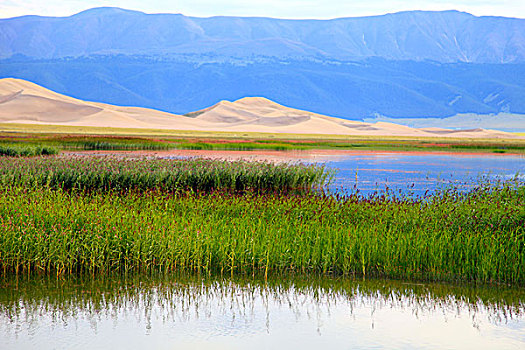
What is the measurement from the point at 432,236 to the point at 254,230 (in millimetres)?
3523

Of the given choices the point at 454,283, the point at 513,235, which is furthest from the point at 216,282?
the point at 513,235

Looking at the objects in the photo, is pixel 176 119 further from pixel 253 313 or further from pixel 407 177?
pixel 253 313

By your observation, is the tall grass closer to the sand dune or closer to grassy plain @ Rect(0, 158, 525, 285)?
grassy plain @ Rect(0, 158, 525, 285)

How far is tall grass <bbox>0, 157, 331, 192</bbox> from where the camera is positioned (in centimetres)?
2212

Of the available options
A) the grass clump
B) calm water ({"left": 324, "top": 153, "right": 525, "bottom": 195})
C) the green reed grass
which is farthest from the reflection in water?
the grass clump

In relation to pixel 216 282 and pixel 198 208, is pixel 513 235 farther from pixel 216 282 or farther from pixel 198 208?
pixel 198 208

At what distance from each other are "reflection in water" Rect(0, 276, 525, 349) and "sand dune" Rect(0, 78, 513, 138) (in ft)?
387

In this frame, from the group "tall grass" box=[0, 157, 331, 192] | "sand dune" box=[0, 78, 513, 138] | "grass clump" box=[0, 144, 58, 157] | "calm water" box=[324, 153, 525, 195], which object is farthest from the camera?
"sand dune" box=[0, 78, 513, 138]

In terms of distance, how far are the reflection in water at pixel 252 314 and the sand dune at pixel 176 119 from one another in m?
118

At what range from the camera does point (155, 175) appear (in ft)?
76.6

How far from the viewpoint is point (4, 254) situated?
12.8 meters

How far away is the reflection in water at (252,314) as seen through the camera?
Result: 30.9 feet

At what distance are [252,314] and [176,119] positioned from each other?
147 metres

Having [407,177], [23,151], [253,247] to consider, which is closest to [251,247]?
[253,247]
